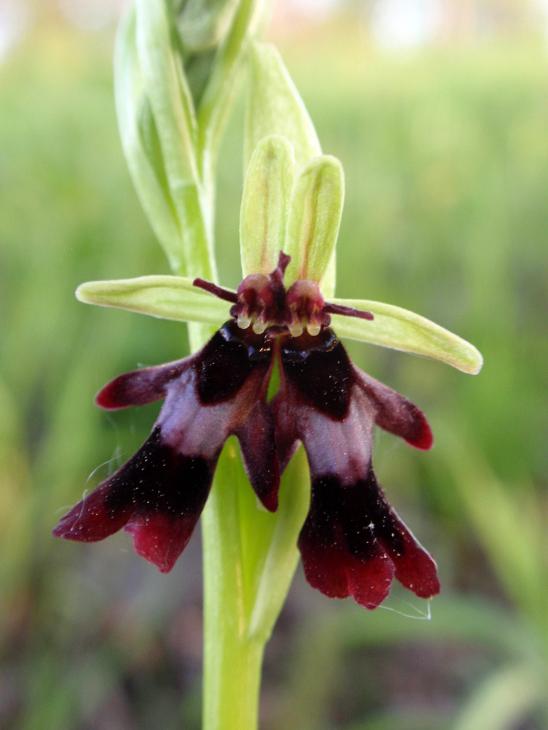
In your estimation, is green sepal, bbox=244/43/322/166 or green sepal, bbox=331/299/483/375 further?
green sepal, bbox=244/43/322/166

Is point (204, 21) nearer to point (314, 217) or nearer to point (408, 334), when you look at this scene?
point (314, 217)

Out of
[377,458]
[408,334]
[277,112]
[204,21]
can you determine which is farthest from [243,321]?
[377,458]

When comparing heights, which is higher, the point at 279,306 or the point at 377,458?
the point at 279,306

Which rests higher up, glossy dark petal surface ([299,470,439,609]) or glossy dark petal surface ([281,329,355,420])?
glossy dark petal surface ([281,329,355,420])

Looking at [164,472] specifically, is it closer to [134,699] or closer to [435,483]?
[134,699]

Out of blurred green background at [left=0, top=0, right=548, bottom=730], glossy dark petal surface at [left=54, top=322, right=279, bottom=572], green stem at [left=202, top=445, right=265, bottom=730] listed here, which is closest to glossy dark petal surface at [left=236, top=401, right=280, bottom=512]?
glossy dark petal surface at [left=54, top=322, right=279, bottom=572]

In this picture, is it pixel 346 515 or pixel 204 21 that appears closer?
pixel 346 515

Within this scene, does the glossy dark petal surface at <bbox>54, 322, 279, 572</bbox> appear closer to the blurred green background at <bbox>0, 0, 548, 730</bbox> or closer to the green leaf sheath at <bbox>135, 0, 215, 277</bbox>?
the green leaf sheath at <bbox>135, 0, 215, 277</bbox>
